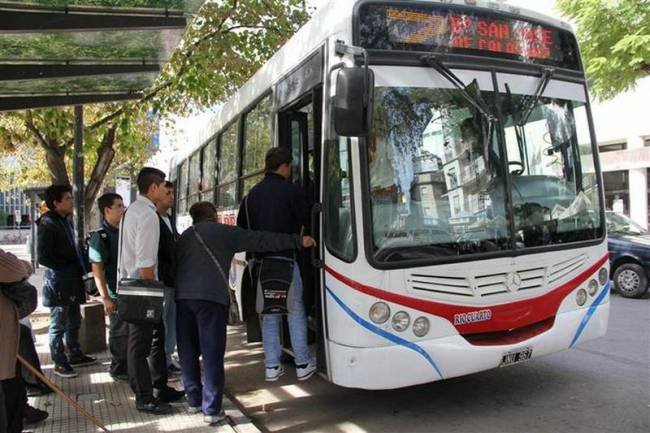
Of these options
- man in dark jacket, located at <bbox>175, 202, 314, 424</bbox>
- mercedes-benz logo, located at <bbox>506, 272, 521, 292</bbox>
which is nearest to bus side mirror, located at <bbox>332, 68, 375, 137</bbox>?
man in dark jacket, located at <bbox>175, 202, 314, 424</bbox>

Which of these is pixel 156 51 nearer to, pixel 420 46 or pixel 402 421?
pixel 420 46

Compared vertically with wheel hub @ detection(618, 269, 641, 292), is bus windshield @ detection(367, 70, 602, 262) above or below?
above

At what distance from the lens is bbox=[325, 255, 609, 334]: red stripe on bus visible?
432cm

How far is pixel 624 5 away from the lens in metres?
13.1

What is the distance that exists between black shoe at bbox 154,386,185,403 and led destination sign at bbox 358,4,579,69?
11.1ft

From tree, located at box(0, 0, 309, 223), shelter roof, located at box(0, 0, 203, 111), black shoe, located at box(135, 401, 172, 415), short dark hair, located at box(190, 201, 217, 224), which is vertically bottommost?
black shoe, located at box(135, 401, 172, 415)

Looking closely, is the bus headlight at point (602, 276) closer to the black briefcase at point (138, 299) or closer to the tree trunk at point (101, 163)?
the black briefcase at point (138, 299)

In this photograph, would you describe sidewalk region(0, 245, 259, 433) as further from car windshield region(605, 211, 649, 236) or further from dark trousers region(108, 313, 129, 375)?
car windshield region(605, 211, 649, 236)

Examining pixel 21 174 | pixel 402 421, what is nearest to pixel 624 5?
pixel 402 421

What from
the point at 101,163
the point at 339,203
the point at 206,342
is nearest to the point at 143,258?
the point at 206,342

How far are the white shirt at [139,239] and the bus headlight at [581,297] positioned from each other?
3.40 meters

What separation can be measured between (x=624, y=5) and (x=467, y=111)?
10603 mm

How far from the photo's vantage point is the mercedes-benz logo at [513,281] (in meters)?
4.60

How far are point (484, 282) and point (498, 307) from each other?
218 mm
